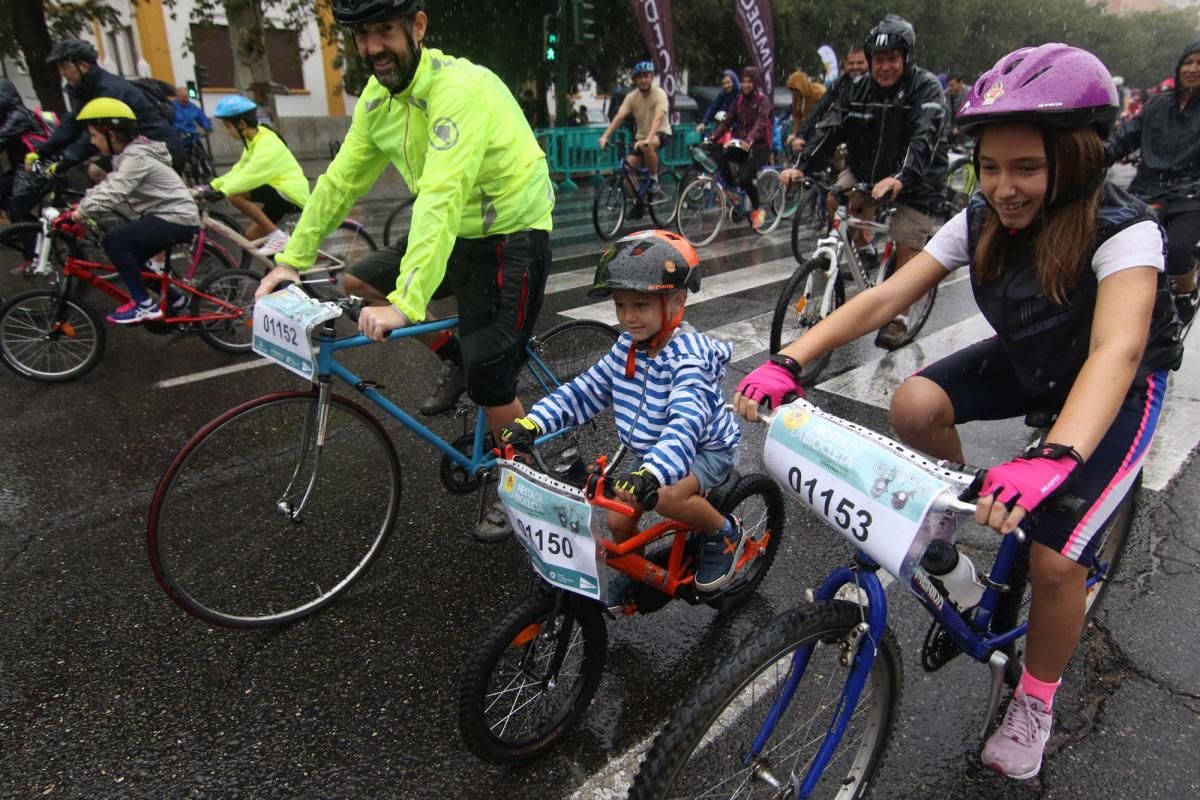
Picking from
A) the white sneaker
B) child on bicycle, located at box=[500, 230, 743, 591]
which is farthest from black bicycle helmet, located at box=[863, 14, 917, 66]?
the white sneaker

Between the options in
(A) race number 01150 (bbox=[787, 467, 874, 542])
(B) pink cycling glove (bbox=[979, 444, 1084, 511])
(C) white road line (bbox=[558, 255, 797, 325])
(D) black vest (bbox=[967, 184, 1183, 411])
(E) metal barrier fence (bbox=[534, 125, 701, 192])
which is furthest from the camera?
(E) metal barrier fence (bbox=[534, 125, 701, 192])

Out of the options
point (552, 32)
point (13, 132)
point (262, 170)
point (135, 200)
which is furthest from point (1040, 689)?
point (552, 32)

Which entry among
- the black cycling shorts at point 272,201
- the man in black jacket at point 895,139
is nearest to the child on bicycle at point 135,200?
the black cycling shorts at point 272,201

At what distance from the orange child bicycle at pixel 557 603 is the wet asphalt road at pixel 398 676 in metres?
0.16

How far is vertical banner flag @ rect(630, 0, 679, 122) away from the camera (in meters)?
13.6

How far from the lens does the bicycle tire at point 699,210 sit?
396 inches

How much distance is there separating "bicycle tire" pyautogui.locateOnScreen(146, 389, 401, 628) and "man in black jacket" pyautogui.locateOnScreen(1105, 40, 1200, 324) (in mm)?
5162

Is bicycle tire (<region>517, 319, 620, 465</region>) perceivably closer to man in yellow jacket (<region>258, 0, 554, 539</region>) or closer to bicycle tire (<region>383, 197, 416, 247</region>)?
man in yellow jacket (<region>258, 0, 554, 539</region>)

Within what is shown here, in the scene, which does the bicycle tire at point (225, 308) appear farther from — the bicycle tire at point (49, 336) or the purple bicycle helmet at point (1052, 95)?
the purple bicycle helmet at point (1052, 95)

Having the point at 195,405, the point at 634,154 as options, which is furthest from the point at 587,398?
the point at 634,154

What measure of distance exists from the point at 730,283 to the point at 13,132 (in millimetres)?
7398

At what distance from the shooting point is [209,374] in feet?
18.0

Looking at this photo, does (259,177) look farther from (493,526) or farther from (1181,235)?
(1181,235)

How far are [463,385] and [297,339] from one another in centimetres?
103
